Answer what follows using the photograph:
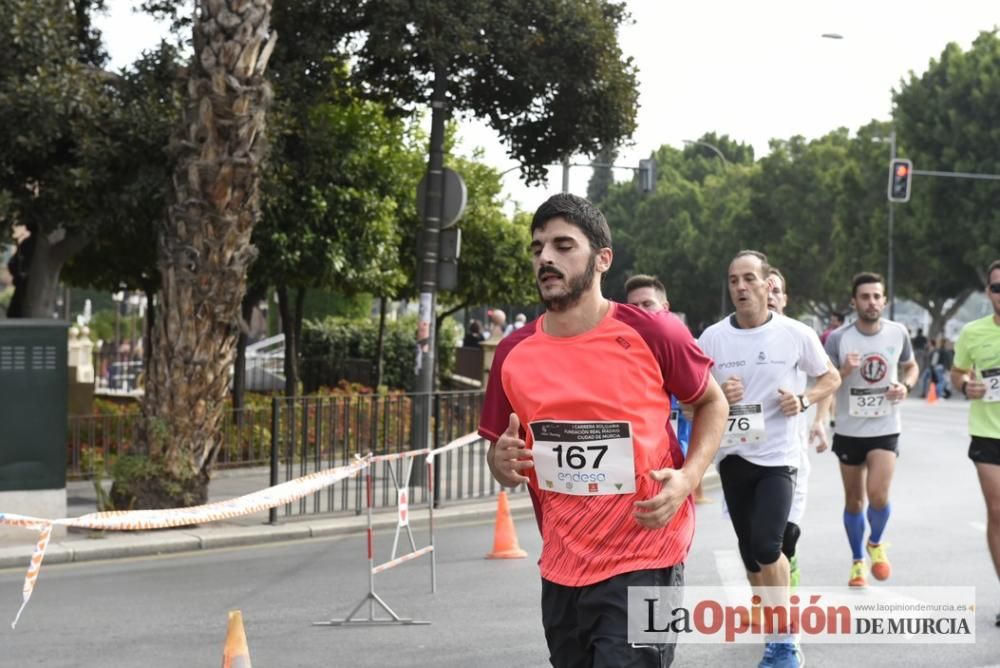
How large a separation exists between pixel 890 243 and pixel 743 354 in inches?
1863

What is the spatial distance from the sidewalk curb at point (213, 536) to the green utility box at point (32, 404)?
57 centimetres

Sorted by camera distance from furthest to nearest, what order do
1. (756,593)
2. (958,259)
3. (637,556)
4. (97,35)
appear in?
1. (958,259)
2. (97,35)
3. (756,593)
4. (637,556)

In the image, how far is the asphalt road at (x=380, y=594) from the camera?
24.5ft

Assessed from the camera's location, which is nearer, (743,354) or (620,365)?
(620,365)

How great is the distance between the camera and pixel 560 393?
4.46m

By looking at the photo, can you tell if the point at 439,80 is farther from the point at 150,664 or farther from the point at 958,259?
the point at 958,259

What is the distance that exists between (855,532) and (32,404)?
6.43 metres

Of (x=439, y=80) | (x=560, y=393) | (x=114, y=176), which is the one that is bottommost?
(x=560, y=393)

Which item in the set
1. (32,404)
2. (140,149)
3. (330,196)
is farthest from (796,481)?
(330,196)

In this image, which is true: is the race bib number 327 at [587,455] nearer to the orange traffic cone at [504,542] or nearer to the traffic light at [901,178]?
the orange traffic cone at [504,542]

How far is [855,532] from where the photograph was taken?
9258 millimetres

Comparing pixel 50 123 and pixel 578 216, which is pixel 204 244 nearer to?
pixel 50 123

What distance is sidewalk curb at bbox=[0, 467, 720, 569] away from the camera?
11023 mm

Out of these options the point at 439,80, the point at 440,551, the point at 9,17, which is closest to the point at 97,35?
the point at 9,17
